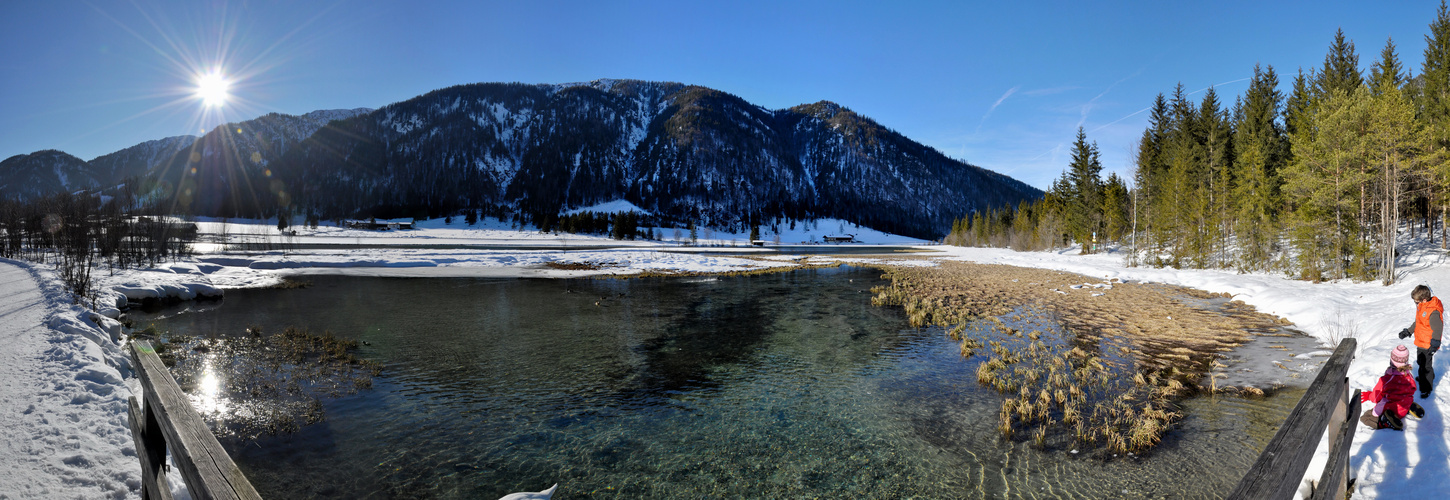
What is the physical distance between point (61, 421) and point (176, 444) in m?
5.89

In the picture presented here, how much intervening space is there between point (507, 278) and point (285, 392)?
84.9 feet

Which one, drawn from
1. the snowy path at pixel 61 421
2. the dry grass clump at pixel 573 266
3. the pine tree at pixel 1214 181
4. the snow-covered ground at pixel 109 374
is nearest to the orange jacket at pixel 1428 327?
the snow-covered ground at pixel 109 374

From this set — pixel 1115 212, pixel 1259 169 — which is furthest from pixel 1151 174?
pixel 1259 169

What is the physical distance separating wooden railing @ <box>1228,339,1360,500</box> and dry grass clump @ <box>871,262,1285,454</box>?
328 centimetres

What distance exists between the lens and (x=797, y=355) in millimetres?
14344

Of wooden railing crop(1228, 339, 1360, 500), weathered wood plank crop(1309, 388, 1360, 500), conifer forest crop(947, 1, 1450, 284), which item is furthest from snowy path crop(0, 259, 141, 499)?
conifer forest crop(947, 1, 1450, 284)

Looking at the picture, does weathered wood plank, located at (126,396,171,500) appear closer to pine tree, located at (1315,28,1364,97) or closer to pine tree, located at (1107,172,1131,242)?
pine tree, located at (1315,28,1364,97)

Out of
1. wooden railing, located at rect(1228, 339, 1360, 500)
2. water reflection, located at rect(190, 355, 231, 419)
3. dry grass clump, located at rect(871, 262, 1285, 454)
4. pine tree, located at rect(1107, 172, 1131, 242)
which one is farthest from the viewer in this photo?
pine tree, located at rect(1107, 172, 1131, 242)

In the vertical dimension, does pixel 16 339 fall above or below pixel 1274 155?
below

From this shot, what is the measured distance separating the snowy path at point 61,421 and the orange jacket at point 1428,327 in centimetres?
1616

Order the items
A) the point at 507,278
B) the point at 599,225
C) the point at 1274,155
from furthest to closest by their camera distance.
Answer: the point at 599,225 < the point at 1274,155 < the point at 507,278

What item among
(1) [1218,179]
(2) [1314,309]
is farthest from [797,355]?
(1) [1218,179]

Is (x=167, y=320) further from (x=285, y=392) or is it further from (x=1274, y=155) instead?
(x=1274, y=155)

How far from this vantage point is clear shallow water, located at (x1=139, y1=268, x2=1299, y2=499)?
279 inches
